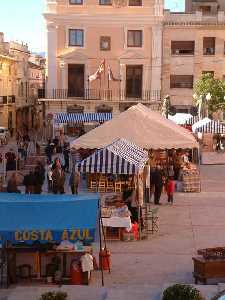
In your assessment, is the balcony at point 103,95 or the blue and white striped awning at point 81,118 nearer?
the blue and white striped awning at point 81,118

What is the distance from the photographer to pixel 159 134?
23797 millimetres

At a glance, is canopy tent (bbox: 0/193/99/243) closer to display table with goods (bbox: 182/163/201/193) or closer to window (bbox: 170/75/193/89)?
display table with goods (bbox: 182/163/201/193)

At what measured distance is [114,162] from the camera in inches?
695

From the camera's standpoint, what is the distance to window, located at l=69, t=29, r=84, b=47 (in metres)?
46.4

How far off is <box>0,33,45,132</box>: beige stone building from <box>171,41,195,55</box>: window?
46.0 ft

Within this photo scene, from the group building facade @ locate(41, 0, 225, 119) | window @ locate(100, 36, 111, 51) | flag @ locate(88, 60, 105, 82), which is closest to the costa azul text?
flag @ locate(88, 60, 105, 82)

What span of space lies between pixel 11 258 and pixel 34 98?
58.6m

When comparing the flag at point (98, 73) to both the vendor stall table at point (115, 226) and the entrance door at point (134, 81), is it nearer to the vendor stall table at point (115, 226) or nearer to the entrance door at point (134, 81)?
the entrance door at point (134, 81)

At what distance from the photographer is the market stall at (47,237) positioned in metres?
12.0

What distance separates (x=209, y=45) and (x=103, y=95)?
8.31m

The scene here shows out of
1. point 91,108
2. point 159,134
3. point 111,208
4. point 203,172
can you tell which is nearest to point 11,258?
point 111,208

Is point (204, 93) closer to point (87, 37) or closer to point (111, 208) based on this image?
point (87, 37)

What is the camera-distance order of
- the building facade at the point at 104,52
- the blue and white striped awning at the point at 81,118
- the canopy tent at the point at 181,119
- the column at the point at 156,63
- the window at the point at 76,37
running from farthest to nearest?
the column at the point at 156,63 → the window at the point at 76,37 → the building facade at the point at 104,52 → the blue and white striped awning at the point at 81,118 → the canopy tent at the point at 181,119

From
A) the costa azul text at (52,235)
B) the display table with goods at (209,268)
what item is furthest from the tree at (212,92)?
the costa azul text at (52,235)
